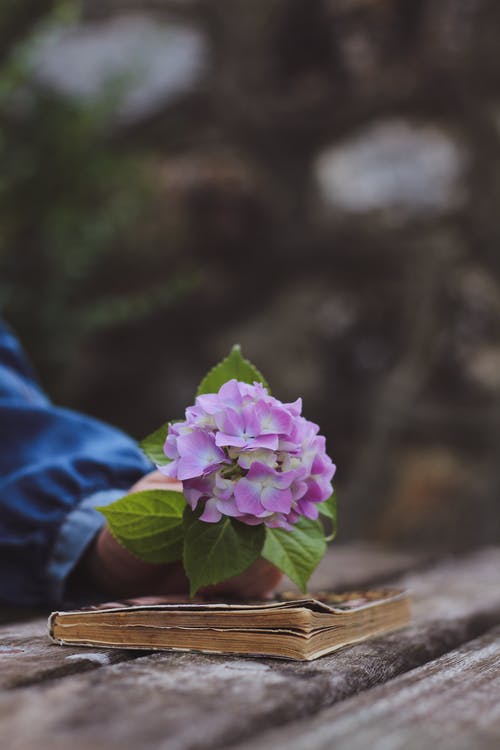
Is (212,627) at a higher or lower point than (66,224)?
Answer: lower

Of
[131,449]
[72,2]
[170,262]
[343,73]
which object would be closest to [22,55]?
[72,2]

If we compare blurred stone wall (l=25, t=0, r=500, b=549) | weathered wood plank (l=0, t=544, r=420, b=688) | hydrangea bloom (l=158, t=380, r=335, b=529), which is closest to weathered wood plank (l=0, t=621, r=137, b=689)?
weathered wood plank (l=0, t=544, r=420, b=688)

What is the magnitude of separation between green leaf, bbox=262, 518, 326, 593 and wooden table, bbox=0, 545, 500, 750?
0.20 feet

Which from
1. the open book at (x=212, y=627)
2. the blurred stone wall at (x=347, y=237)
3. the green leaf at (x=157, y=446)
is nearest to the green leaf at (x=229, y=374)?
the green leaf at (x=157, y=446)

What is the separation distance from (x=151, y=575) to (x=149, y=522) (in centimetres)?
12

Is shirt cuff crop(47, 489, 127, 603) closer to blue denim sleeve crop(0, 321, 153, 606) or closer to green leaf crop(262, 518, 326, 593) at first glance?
blue denim sleeve crop(0, 321, 153, 606)

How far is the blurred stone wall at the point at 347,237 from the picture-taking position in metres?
1.31

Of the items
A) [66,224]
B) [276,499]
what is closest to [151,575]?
[276,499]

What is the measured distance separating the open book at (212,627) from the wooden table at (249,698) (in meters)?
0.01

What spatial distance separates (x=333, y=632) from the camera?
54 cm

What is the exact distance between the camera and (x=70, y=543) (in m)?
0.71

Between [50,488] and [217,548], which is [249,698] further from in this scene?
[50,488]

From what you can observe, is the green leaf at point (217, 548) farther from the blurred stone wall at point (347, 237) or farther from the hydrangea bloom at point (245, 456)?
the blurred stone wall at point (347, 237)

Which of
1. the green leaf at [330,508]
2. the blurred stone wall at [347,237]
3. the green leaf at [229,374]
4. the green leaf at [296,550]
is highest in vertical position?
the blurred stone wall at [347,237]
